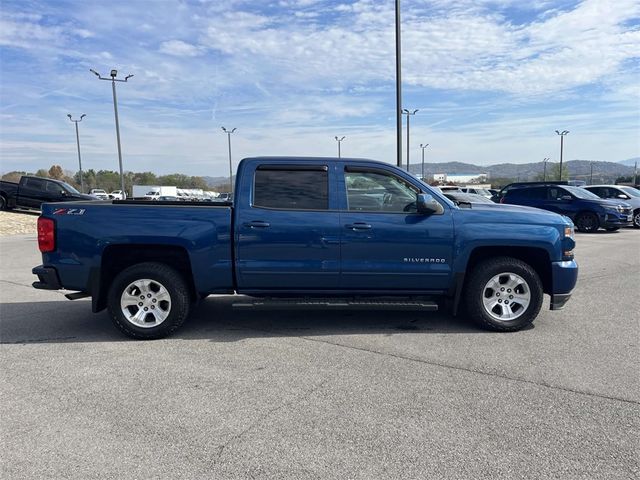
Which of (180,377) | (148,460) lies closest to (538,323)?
(180,377)

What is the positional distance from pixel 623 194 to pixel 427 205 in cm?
1846

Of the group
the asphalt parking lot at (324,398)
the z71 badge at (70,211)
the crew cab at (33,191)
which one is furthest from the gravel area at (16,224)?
the z71 badge at (70,211)

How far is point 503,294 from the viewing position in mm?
5371

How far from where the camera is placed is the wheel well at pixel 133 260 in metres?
5.20

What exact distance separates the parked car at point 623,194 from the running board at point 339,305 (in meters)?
17.1

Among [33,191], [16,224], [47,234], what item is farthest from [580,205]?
[33,191]

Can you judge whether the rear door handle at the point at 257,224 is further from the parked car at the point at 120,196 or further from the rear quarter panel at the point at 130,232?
the parked car at the point at 120,196

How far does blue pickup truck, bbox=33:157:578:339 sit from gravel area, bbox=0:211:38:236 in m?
15.1

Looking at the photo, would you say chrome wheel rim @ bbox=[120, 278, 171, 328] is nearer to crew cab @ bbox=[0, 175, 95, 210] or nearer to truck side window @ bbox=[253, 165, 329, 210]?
truck side window @ bbox=[253, 165, 329, 210]

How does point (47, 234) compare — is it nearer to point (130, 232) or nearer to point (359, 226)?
point (130, 232)

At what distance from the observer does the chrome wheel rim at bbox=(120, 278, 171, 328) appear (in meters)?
5.14

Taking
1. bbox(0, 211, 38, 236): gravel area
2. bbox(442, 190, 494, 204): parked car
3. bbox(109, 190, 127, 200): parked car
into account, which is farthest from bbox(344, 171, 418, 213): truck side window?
bbox(0, 211, 38, 236): gravel area

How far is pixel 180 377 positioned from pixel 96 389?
65 centimetres

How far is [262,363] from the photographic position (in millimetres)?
4453
